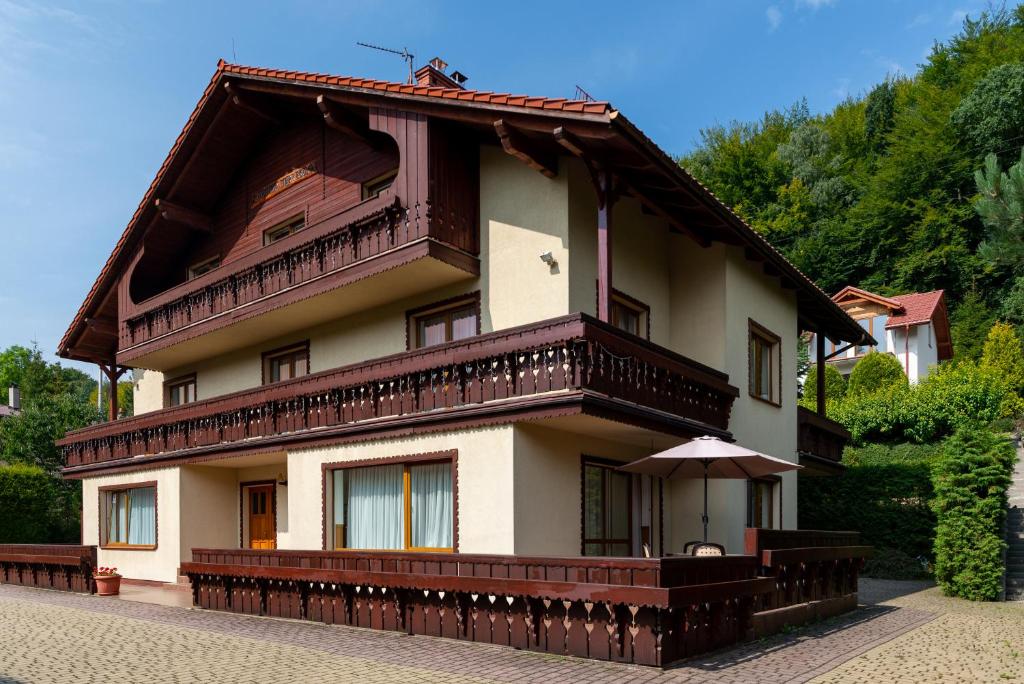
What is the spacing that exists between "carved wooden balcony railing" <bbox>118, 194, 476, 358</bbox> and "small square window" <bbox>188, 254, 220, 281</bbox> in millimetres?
1443

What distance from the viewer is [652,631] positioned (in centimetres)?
892

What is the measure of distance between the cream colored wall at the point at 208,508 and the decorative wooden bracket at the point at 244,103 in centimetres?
782

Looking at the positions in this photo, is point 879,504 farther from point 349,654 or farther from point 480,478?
point 349,654

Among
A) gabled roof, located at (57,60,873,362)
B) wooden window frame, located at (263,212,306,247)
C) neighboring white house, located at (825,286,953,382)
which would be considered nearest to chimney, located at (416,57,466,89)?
gabled roof, located at (57,60,873,362)

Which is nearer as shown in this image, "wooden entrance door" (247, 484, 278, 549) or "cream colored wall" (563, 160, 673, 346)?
"cream colored wall" (563, 160, 673, 346)

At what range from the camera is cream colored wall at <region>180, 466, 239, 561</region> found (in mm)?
18984

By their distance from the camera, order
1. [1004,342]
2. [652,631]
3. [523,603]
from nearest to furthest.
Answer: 1. [652,631]
2. [523,603]
3. [1004,342]

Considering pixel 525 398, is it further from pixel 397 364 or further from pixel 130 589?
pixel 130 589

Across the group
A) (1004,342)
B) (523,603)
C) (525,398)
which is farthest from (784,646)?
(1004,342)

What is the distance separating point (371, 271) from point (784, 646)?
851 cm

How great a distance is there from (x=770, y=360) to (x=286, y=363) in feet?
34.2

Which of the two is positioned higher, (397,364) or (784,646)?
(397,364)

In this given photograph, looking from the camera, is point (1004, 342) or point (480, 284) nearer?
point (480, 284)

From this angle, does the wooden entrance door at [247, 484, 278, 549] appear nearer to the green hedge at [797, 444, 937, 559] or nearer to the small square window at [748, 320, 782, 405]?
the small square window at [748, 320, 782, 405]
